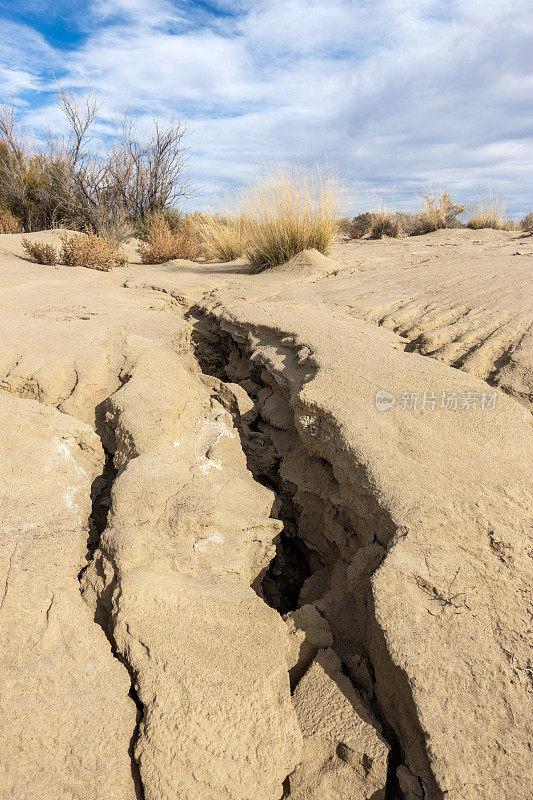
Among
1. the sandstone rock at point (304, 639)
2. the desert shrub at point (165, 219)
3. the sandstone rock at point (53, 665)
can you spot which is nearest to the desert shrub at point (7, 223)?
the desert shrub at point (165, 219)

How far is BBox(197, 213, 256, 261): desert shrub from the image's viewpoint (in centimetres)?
712

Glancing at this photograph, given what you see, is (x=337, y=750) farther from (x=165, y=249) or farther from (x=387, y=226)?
(x=387, y=226)

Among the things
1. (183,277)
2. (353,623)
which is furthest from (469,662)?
(183,277)

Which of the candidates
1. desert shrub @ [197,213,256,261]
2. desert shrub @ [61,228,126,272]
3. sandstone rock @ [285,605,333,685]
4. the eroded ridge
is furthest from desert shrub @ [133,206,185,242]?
sandstone rock @ [285,605,333,685]

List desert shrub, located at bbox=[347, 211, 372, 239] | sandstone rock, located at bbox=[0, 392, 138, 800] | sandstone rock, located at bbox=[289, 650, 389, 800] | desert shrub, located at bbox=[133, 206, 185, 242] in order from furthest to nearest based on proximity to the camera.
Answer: desert shrub, located at bbox=[347, 211, 372, 239] < desert shrub, located at bbox=[133, 206, 185, 242] < sandstone rock, located at bbox=[289, 650, 389, 800] < sandstone rock, located at bbox=[0, 392, 138, 800]

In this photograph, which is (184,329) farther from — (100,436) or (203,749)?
(203,749)

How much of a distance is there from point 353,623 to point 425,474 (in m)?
0.55

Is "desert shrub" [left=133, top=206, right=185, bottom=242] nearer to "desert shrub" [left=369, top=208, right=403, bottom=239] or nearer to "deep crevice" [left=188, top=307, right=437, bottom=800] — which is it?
"desert shrub" [left=369, top=208, right=403, bottom=239]

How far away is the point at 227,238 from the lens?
7.36m

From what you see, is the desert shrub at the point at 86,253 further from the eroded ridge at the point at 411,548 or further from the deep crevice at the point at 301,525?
the eroded ridge at the point at 411,548

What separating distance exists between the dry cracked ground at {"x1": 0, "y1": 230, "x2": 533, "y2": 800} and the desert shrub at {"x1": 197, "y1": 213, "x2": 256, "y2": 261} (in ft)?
15.7

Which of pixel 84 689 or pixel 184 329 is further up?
pixel 184 329

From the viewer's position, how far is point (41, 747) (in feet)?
3.33

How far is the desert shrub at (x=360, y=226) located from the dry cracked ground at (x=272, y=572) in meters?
8.64
